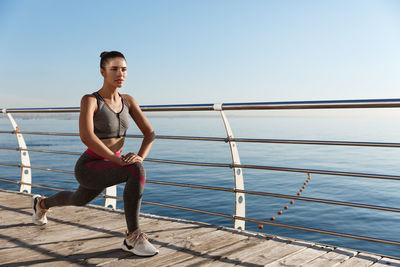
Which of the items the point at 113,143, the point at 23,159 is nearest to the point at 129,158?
the point at 113,143

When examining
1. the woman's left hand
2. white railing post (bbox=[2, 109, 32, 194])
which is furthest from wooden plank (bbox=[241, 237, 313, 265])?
white railing post (bbox=[2, 109, 32, 194])

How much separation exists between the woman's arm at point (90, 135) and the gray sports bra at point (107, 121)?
0.22ft

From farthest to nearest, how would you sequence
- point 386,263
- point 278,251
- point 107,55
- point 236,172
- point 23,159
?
1. point 23,159
2. point 236,172
3. point 278,251
4. point 107,55
5. point 386,263

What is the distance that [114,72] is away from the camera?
2.53m

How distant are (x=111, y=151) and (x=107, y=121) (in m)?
0.21

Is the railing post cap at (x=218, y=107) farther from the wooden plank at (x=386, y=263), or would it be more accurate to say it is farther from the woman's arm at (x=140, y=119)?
the wooden plank at (x=386, y=263)

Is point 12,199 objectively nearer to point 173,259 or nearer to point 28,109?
point 28,109

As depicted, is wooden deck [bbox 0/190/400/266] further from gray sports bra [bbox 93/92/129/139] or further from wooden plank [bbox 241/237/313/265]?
gray sports bra [bbox 93/92/129/139]

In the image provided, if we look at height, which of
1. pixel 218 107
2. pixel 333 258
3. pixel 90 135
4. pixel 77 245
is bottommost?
pixel 77 245

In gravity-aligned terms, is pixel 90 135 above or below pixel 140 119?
below

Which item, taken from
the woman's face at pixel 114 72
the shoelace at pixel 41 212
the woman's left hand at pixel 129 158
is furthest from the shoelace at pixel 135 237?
the shoelace at pixel 41 212

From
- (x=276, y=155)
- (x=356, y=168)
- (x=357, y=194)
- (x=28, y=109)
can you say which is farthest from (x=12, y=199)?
(x=276, y=155)

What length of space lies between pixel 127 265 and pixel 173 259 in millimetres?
299

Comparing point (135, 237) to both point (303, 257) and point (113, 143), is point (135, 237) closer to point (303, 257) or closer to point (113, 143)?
point (113, 143)
